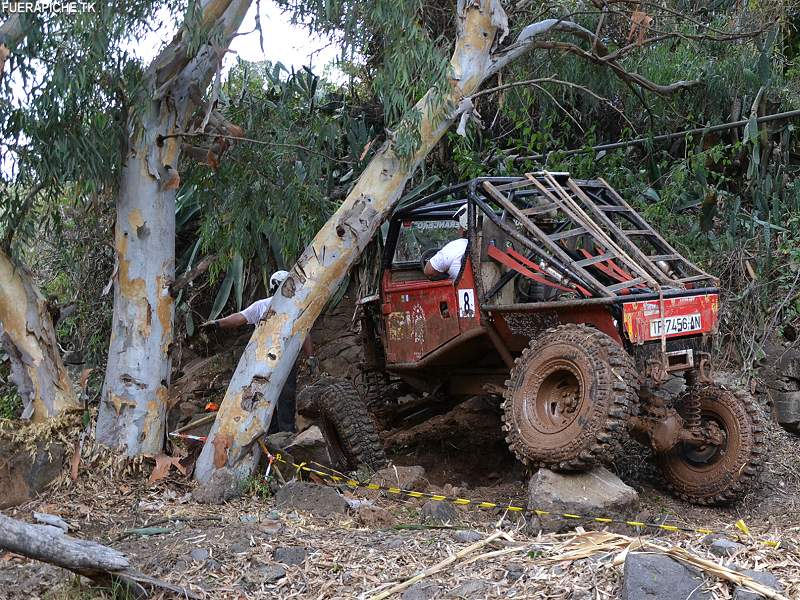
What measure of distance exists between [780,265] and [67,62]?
21.9 ft

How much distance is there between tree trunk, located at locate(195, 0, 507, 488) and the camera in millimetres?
6785

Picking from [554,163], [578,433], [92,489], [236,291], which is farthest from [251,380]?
[554,163]

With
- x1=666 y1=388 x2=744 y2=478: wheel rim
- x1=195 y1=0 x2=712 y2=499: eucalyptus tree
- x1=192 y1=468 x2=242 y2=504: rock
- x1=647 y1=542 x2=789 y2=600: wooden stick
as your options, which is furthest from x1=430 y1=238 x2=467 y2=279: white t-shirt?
x1=647 y1=542 x2=789 y2=600: wooden stick

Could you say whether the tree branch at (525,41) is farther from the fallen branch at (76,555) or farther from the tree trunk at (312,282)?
the fallen branch at (76,555)

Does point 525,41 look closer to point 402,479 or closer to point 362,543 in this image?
point 402,479

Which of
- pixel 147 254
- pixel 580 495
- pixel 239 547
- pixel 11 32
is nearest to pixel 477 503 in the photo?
pixel 580 495

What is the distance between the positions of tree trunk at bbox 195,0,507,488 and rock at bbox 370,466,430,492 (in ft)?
3.02

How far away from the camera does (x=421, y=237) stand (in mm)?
8219

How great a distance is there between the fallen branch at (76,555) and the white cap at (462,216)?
3.87 metres

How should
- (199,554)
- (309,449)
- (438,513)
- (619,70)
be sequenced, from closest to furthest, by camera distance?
1. (199,554)
2. (438,513)
3. (309,449)
4. (619,70)

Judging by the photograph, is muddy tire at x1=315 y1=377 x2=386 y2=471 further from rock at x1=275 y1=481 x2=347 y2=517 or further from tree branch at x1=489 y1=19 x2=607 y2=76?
tree branch at x1=489 y1=19 x2=607 y2=76

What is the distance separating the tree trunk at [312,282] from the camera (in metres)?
6.79

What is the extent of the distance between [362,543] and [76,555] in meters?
1.63

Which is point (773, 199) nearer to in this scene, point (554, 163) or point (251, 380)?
point (554, 163)
